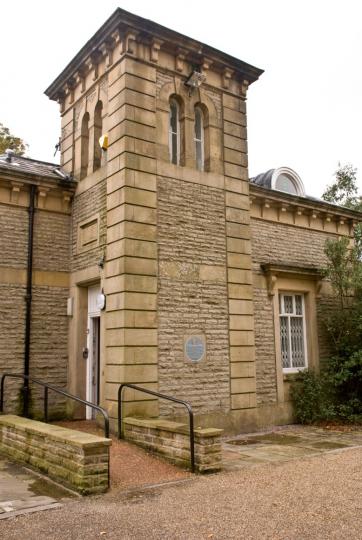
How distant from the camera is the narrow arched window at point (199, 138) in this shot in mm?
11000

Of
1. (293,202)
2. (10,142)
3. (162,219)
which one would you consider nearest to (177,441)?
(162,219)

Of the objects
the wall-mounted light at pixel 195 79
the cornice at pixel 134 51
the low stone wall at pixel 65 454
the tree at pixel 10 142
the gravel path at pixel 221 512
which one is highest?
the tree at pixel 10 142

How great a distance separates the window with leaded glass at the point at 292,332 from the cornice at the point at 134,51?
5.19 m

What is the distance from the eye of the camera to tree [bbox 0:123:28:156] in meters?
18.9

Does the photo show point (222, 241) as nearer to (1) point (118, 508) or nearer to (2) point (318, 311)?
(2) point (318, 311)

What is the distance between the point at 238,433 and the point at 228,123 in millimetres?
6698

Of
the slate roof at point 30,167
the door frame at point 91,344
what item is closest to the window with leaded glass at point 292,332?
the door frame at point 91,344

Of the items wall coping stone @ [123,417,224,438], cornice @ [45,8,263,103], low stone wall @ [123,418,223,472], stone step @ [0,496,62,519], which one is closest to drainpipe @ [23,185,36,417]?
wall coping stone @ [123,417,224,438]

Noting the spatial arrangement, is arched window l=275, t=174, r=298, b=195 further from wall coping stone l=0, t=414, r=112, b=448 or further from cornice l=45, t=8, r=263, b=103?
wall coping stone l=0, t=414, r=112, b=448

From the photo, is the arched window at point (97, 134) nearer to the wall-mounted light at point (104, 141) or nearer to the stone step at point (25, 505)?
the wall-mounted light at point (104, 141)

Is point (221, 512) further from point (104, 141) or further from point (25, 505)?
point (104, 141)

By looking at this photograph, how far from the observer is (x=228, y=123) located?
37.1ft

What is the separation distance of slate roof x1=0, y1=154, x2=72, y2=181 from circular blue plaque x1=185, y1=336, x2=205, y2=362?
452 centimetres

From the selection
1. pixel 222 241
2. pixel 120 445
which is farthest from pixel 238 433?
pixel 222 241
